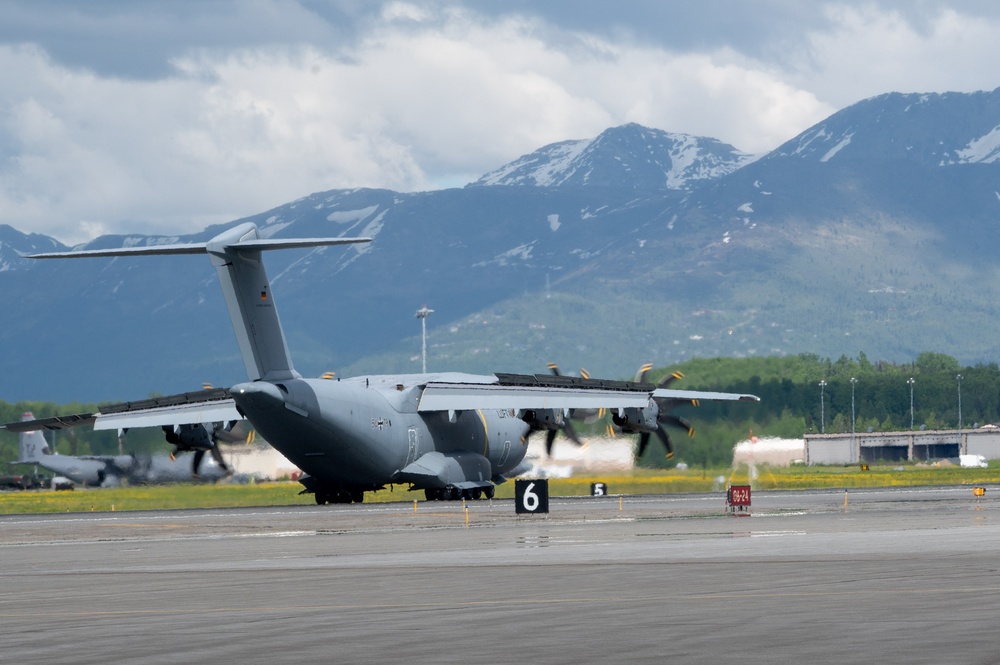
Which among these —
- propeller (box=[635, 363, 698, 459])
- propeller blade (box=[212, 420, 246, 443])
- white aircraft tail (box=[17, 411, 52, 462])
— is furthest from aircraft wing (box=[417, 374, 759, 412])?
white aircraft tail (box=[17, 411, 52, 462])

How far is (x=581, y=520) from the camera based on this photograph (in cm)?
5138

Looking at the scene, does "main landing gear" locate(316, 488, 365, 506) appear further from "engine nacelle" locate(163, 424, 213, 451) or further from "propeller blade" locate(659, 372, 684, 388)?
"propeller blade" locate(659, 372, 684, 388)

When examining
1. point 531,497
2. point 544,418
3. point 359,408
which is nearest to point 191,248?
point 359,408

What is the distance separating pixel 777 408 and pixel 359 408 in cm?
3137

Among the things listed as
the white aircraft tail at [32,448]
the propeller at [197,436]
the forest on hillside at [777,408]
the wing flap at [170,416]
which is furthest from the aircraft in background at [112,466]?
the wing flap at [170,416]

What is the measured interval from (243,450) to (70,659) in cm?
6593

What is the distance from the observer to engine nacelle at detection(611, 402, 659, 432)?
65938 millimetres

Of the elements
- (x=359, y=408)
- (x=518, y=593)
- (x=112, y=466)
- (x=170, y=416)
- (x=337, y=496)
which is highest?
(x=359, y=408)

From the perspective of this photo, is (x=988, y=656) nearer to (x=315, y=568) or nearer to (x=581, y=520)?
(x=315, y=568)

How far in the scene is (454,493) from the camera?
237ft

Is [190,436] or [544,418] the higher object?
[544,418]

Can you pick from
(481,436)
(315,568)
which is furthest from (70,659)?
(481,436)

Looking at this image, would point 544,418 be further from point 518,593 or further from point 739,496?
point 518,593

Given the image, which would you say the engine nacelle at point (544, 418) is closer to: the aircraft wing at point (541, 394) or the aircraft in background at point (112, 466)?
the aircraft wing at point (541, 394)
